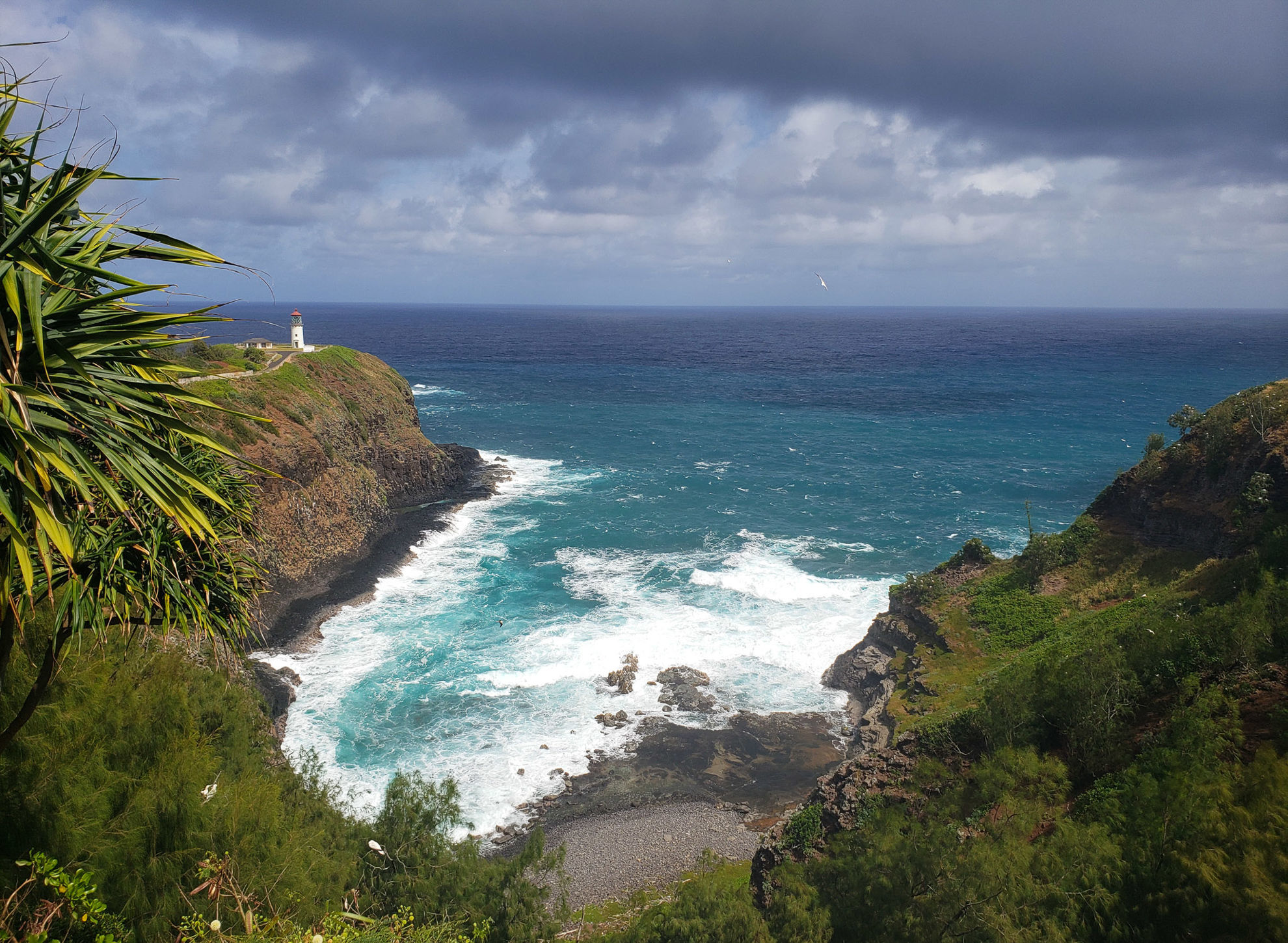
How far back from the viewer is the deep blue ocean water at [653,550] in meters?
35.0

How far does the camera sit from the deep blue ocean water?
115 ft

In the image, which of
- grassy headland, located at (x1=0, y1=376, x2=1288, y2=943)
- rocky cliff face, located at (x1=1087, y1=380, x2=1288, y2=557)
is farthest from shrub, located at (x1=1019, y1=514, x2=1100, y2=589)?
grassy headland, located at (x1=0, y1=376, x2=1288, y2=943)

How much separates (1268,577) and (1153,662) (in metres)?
4.78

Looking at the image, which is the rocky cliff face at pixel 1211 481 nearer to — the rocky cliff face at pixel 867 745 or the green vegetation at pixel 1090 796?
the green vegetation at pixel 1090 796

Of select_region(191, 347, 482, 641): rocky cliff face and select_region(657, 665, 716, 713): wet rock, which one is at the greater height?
select_region(191, 347, 482, 641): rocky cliff face

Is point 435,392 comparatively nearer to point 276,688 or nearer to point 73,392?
point 276,688

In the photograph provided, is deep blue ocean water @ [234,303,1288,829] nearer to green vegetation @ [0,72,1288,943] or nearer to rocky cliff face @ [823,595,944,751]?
rocky cliff face @ [823,595,944,751]

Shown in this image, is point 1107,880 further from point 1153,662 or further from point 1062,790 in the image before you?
point 1153,662

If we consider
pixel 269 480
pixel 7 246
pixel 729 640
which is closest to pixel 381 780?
pixel 729 640

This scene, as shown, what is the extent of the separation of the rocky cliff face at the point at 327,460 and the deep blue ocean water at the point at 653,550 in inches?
182

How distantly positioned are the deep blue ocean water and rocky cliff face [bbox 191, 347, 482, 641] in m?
4.62

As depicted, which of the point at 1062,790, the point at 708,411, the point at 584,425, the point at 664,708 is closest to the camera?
the point at 1062,790

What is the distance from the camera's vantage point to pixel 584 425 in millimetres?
98500

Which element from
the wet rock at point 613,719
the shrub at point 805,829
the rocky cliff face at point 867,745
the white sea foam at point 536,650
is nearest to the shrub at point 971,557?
the rocky cliff face at point 867,745
